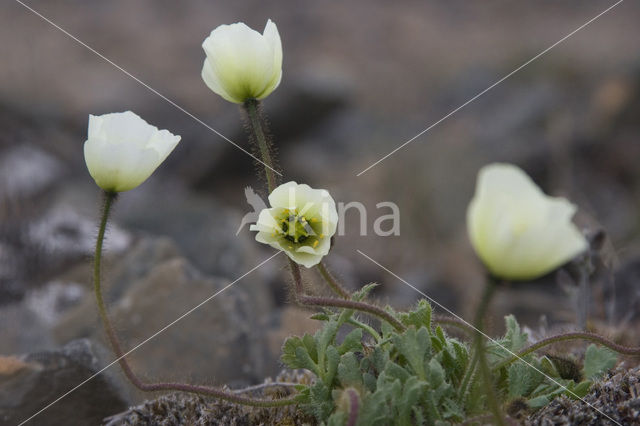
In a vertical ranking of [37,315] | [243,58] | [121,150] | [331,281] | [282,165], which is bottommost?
[331,281]

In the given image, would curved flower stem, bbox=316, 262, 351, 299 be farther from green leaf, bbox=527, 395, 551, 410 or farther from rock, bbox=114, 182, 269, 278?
rock, bbox=114, 182, 269, 278

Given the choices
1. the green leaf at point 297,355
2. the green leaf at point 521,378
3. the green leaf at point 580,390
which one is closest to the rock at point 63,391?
the green leaf at point 297,355

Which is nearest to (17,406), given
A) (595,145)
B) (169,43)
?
(595,145)

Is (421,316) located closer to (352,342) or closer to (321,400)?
(352,342)

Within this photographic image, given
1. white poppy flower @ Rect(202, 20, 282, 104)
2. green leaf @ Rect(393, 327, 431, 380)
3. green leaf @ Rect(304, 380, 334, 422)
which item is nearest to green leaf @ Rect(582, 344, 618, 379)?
green leaf @ Rect(393, 327, 431, 380)

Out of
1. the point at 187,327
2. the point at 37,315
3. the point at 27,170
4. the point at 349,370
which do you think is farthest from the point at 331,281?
the point at 27,170

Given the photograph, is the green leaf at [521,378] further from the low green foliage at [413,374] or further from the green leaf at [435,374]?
the green leaf at [435,374]

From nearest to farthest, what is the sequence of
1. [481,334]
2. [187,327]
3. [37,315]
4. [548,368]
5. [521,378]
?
[481,334], [521,378], [548,368], [187,327], [37,315]
